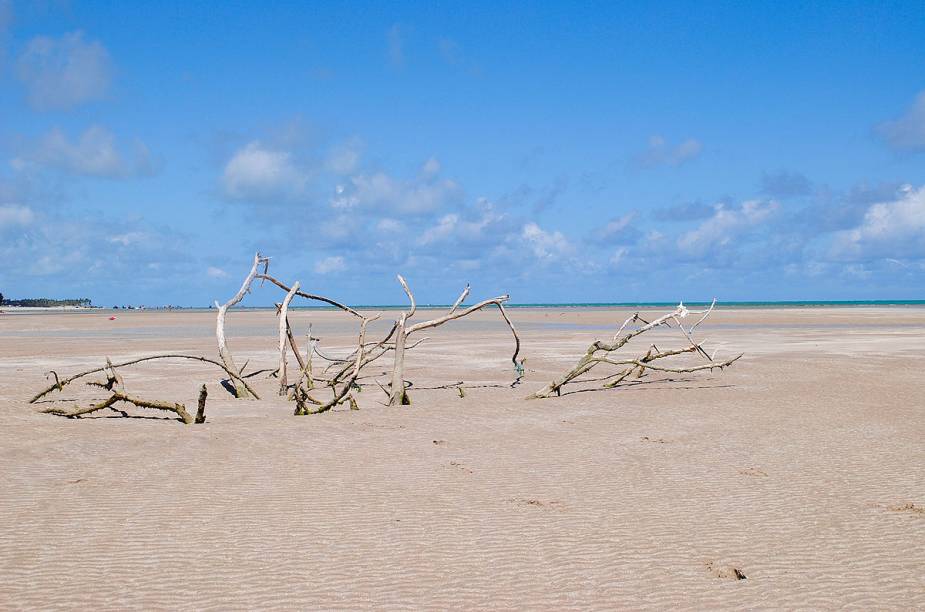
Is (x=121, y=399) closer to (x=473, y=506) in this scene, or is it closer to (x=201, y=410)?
(x=201, y=410)

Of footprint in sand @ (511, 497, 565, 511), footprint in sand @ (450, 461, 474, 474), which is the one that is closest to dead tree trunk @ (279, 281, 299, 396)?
footprint in sand @ (450, 461, 474, 474)

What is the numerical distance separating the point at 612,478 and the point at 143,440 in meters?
5.48

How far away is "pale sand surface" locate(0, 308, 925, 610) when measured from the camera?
450cm

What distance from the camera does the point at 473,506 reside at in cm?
618

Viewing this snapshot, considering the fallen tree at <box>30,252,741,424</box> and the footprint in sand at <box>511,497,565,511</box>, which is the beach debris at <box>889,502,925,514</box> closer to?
the footprint in sand at <box>511,497,565,511</box>

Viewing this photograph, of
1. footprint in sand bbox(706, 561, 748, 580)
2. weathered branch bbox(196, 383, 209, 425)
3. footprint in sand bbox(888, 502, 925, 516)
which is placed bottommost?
footprint in sand bbox(888, 502, 925, 516)

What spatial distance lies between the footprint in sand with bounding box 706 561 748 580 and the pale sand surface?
0.10 ft

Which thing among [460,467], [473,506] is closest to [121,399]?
[460,467]

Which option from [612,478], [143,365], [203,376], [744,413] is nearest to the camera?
[612,478]

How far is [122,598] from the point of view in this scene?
4320mm

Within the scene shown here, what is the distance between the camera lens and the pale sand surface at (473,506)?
14.8 feet

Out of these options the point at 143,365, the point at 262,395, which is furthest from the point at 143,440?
the point at 143,365

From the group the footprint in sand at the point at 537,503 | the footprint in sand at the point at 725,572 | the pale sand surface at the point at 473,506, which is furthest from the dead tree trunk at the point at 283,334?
the footprint in sand at the point at 725,572

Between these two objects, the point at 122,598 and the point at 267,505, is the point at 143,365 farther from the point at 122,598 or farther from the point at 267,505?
the point at 122,598
